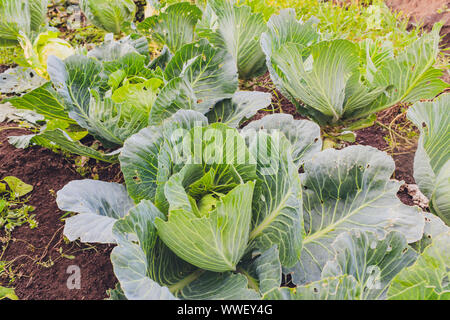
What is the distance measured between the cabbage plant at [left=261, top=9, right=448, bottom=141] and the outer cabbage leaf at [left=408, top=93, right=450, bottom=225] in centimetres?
22

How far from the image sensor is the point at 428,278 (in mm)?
908

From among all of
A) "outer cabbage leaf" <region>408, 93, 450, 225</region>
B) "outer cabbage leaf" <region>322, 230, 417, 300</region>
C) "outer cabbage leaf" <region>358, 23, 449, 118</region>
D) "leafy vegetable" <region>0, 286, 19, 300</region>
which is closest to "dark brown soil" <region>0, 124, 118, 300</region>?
"leafy vegetable" <region>0, 286, 19, 300</region>

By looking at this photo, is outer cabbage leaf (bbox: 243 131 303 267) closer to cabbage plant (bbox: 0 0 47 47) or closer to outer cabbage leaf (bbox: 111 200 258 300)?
outer cabbage leaf (bbox: 111 200 258 300)

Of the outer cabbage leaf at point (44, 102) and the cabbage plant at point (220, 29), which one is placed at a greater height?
the cabbage plant at point (220, 29)

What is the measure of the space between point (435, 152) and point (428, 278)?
29.9 inches

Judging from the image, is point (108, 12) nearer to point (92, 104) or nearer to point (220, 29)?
point (220, 29)

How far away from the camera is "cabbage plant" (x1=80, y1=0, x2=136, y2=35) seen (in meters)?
2.53

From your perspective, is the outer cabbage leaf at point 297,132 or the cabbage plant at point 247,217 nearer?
the cabbage plant at point 247,217

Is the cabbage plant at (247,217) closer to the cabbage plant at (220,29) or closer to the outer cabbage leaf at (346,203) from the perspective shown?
the outer cabbage leaf at (346,203)

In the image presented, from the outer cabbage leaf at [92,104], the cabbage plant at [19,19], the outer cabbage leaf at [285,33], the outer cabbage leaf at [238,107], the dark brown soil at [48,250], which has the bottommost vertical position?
the dark brown soil at [48,250]

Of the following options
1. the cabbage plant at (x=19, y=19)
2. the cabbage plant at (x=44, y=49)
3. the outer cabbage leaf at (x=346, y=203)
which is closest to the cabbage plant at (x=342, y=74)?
the outer cabbage leaf at (x=346, y=203)

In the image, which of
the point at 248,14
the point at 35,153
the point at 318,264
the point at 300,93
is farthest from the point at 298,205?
the point at 35,153

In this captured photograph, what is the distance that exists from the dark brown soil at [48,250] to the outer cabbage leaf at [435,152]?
132 cm

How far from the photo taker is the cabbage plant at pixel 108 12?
253cm
